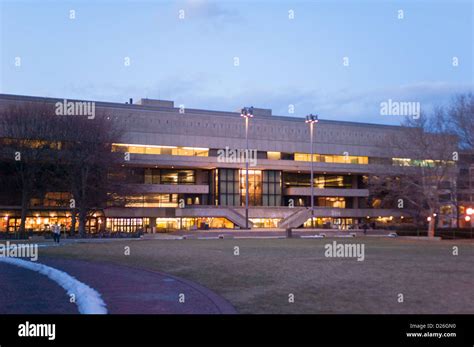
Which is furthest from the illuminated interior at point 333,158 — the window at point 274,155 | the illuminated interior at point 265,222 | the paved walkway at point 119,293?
the paved walkway at point 119,293

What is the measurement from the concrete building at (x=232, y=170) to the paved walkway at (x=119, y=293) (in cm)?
4982

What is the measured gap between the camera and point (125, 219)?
78.2m

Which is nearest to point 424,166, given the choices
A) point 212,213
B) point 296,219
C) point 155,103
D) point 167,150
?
point 296,219

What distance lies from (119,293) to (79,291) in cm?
110

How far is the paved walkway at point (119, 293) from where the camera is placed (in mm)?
13328

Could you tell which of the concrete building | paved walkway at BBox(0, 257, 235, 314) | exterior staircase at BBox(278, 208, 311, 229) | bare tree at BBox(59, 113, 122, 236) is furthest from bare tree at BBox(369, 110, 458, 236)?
paved walkway at BBox(0, 257, 235, 314)

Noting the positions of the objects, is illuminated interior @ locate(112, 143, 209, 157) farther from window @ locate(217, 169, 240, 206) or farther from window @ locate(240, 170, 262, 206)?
window @ locate(240, 170, 262, 206)

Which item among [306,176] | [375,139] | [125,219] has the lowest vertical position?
[125,219]

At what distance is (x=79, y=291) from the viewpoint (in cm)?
1576

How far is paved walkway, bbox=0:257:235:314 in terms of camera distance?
13328 millimetres

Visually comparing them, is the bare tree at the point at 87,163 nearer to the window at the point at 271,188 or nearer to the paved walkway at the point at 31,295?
the window at the point at 271,188
